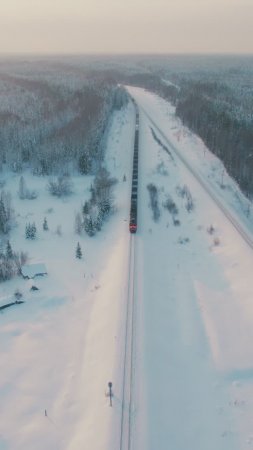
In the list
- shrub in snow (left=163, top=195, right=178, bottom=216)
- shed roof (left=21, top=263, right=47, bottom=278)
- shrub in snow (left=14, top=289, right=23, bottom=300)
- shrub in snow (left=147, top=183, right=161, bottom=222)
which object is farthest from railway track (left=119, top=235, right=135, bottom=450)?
shrub in snow (left=163, top=195, right=178, bottom=216)

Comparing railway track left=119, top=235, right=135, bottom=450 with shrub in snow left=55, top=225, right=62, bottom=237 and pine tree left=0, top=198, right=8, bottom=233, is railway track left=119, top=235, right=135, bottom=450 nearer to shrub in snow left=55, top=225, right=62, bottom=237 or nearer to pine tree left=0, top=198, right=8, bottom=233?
shrub in snow left=55, top=225, right=62, bottom=237

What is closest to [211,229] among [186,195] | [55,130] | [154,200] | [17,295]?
[154,200]

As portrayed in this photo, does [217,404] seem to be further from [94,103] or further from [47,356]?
[94,103]

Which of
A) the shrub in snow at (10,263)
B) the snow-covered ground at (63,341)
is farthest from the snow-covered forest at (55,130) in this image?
the shrub in snow at (10,263)

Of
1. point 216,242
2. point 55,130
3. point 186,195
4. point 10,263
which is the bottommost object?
A: point 10,263

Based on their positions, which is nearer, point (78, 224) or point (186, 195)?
point (78, 224)

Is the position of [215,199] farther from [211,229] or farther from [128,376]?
[128,376]
